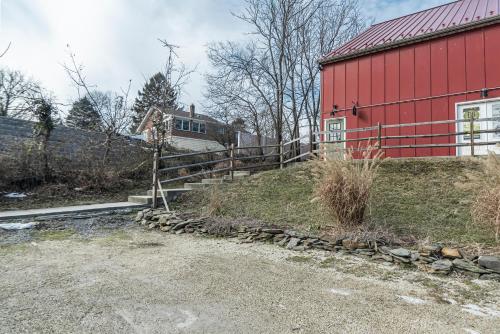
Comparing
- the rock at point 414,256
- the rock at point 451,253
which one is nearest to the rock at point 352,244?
the rock at point 414,256

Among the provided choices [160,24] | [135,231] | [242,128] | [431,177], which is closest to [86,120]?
[160,24]

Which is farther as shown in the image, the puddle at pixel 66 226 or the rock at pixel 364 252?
the puddle at pixel 66 226

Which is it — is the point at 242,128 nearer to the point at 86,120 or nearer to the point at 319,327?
the point at 86,120

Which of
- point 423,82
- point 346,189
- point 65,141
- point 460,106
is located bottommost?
point 346,189

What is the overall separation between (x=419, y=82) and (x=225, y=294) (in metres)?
8.36

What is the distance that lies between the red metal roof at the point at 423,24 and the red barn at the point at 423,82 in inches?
1.1

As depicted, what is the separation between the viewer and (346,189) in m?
4.23

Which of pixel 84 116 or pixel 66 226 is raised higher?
pixel 84 116

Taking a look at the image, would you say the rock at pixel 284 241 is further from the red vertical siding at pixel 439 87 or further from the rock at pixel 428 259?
the red vertical siding at pixel 439 87

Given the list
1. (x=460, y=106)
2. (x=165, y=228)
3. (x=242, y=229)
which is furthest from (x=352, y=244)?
(x=460, y=106)

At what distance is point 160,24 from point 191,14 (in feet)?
5.82

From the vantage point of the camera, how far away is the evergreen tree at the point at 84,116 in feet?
36.8

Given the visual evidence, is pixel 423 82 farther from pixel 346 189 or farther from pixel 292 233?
pixel 292 233

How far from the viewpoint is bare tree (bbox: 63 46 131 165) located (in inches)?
410
